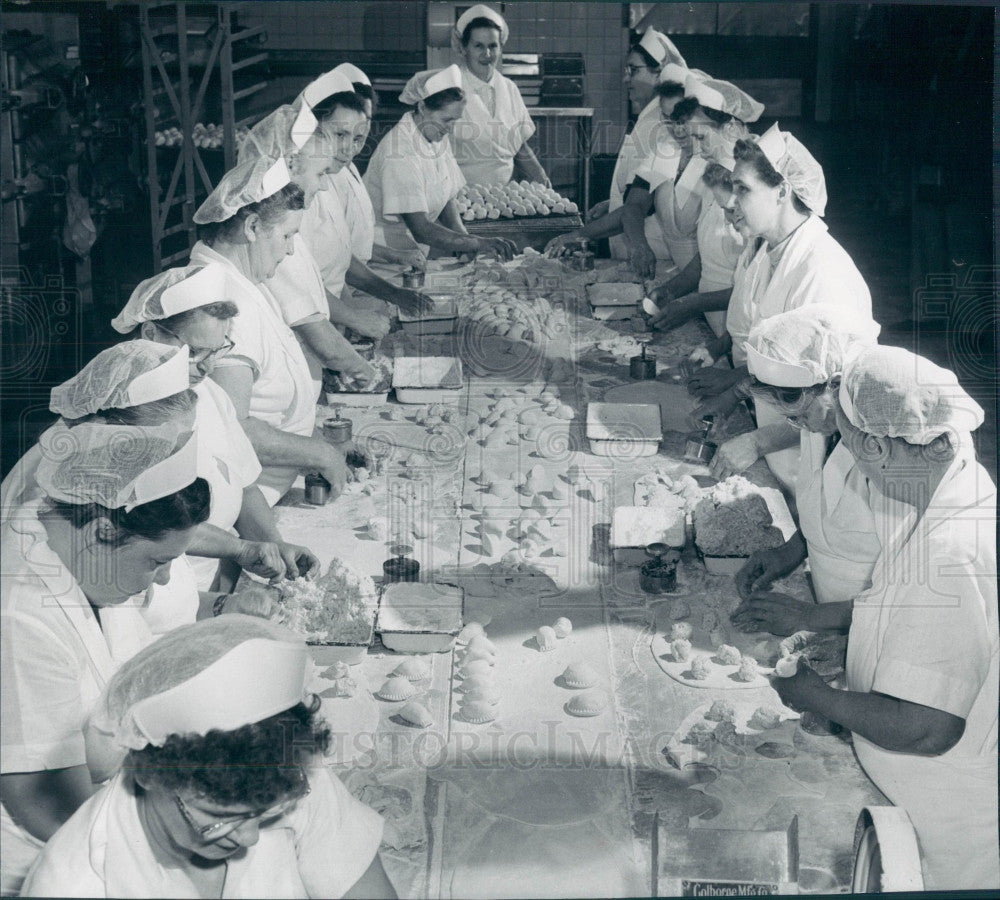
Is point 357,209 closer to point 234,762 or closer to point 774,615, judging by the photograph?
point 774,615

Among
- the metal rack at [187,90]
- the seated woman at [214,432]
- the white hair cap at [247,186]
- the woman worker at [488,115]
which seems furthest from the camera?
the metal rack at [187,90]

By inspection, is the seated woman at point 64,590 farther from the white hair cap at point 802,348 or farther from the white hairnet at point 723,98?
the white hairnet at point 723,98

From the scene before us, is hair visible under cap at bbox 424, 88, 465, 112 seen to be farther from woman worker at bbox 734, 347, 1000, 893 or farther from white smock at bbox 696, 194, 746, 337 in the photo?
woman worker at bbox 734, 347, 1000, 893

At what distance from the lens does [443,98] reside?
475cm

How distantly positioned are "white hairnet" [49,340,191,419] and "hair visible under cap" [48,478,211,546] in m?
0.33

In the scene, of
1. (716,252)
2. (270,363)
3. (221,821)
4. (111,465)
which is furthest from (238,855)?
(716,252)

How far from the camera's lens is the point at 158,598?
277 cm

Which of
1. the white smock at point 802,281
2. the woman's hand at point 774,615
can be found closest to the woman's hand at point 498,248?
the white smock at point 802,281

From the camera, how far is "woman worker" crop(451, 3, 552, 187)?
4859 millimetres

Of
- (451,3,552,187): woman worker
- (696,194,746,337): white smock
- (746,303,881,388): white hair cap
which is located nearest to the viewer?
(746,303,881,388): white hair cap

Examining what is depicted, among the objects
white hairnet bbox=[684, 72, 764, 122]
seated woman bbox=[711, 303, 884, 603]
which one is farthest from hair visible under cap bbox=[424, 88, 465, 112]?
seated woman bbox=[711, 303, 884, 603]

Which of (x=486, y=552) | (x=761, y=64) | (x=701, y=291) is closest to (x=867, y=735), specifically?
(x=486, y=552)

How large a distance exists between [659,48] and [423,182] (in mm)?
1024

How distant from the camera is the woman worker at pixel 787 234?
375 centimetres
